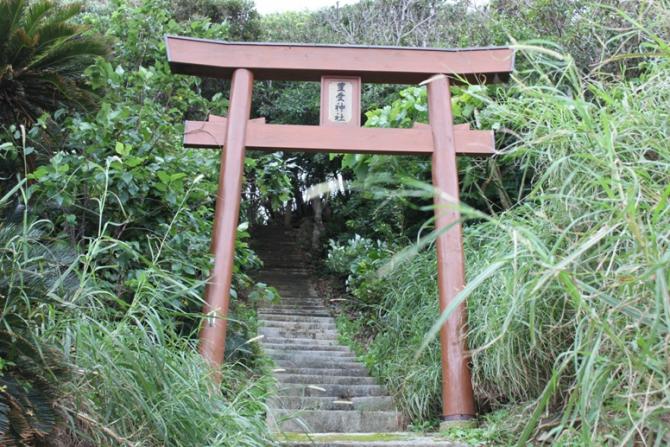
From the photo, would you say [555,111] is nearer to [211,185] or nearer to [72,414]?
[72,414]

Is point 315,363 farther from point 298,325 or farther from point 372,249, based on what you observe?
point 372,249

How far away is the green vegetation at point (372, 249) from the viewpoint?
1790 millimetres

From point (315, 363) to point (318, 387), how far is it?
8.94 feet

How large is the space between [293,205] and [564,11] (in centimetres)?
901

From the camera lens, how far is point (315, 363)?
6.70 meters

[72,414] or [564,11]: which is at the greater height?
[564,11]

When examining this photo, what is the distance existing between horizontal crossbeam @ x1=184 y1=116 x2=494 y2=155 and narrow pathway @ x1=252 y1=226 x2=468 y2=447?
148 centimetres

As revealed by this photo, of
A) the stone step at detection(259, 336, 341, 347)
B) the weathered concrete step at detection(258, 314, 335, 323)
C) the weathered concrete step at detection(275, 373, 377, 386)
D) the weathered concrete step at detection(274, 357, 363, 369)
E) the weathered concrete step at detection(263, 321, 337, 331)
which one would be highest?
the weathered concrete step at detection(258, 314, 335, 323)

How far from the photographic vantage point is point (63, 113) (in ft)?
17.8

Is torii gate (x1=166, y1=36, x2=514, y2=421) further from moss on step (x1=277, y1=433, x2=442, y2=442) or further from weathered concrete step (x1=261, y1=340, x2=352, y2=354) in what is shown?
weathered concrete step (x1=261, y1=340, x2=352, y2=354)

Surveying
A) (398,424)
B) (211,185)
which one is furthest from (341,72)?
(398,424)

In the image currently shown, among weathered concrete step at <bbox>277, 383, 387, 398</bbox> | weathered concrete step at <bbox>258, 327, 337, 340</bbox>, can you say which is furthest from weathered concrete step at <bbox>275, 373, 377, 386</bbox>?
weathered concrete step at <bbox>258, 327, 337, 340</bbox>

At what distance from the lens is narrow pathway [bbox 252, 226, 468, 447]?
4047 mm

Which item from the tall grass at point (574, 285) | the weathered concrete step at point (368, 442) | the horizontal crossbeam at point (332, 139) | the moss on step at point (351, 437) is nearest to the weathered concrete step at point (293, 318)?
the tall grass at point (574, 285)
